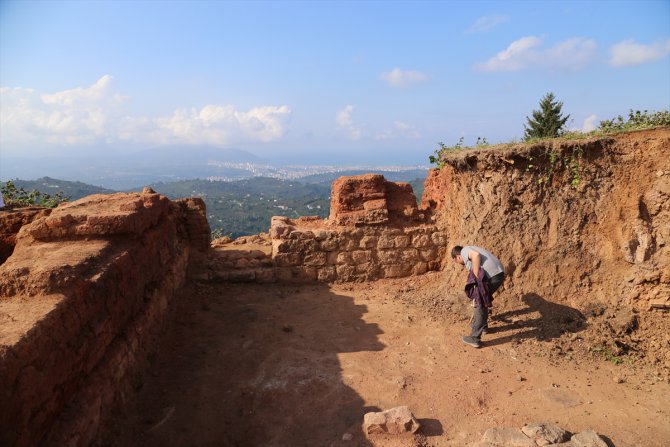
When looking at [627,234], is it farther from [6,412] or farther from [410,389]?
[6,412]

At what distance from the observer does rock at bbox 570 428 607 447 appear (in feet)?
11.9

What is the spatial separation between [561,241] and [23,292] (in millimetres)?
7120

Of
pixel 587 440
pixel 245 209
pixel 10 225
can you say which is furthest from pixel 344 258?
pixel 245 209

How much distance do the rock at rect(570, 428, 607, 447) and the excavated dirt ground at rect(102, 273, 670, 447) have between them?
25 cm

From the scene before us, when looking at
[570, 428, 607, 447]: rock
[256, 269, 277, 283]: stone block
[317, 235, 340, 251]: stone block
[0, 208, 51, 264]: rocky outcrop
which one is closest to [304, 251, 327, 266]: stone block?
[317, 235, 340, 251]: stone block

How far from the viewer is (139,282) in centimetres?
476

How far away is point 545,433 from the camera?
3758 mm

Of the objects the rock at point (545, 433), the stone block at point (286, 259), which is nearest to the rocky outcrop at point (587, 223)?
the rock at point (545, 433)

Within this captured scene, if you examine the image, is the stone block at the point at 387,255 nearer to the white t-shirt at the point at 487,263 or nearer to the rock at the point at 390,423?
the white t-shirt at the point at 487,263

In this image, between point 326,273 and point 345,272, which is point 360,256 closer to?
point 345,272

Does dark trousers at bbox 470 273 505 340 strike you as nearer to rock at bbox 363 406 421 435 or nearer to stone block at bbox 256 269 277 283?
rock at bbox 363 406 421 435

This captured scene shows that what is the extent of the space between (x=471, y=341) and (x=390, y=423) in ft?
7.61

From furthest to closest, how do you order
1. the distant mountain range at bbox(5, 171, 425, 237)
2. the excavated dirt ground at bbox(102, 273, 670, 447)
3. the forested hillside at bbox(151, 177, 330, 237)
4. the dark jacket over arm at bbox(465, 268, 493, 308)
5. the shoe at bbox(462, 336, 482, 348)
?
the forested hillside at bbox(151, 177, 330, 237)
the distant mountain range at bbox(5, 171, 425, 237)
the shoe at bbox(462, 336, 482, 348)
the dark jacket over arm at bbox(465, 268, 493, 308)
the excavated dirt ground at bbox(102, 273, 670, 447)

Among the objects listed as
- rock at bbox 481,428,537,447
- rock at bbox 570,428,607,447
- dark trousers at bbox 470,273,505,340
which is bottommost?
rock at bbox 481,428,537,447
